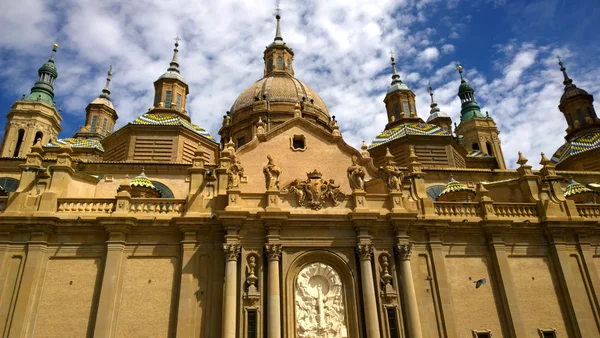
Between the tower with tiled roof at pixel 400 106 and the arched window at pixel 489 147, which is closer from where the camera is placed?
the tower with tiled roof at pixel 400 106

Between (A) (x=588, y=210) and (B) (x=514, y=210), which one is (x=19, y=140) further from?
(A) (x=588, y=210)

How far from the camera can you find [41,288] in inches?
767

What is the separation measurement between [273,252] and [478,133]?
4093 centimetres

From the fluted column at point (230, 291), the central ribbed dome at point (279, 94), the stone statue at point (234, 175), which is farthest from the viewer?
the central ribbed dome at point (279, 94)

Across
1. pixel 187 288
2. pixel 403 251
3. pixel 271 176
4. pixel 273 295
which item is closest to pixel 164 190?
pixel 271 176

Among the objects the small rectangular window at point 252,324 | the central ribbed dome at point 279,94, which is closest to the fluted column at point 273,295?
the small rectangular window at point 252,324

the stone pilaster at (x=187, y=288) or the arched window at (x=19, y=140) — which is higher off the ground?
the arched window at (x=19, y=140)

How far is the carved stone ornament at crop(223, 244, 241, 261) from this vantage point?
65.9ft

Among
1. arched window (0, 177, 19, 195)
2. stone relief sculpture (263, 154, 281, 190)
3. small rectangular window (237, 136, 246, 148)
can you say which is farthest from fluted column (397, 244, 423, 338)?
arched window (0, 177, 19, 195)

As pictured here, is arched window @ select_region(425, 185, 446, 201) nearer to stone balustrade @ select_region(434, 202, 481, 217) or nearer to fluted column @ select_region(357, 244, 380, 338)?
stone balustrade @ select_region(434, 202, 481, 217)

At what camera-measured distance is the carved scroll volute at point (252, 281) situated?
19.5 meters

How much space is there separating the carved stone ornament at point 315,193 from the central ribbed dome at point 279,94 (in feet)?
69.9

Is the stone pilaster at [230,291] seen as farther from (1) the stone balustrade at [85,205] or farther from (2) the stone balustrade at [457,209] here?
(2) the stone balustrade at [457,209]

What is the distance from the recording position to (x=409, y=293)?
810 inches
